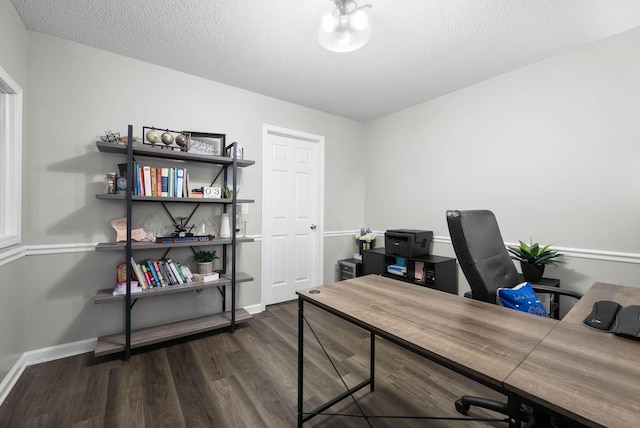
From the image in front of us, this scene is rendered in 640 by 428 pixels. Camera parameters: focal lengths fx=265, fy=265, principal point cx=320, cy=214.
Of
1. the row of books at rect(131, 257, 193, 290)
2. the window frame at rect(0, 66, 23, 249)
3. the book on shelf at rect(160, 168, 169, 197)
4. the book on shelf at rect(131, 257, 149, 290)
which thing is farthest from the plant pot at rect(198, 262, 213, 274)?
the window frame at rect(0, 66, 23, 249)

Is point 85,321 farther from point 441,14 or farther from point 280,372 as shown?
point 441,14

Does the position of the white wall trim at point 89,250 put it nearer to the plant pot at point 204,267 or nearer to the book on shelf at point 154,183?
the book on shelf at point 154,183

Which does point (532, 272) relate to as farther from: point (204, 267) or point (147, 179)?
point (147, 179)

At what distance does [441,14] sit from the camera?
191cm

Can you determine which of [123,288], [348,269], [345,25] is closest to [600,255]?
[348,269]

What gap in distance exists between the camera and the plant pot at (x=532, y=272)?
2238 millimetres

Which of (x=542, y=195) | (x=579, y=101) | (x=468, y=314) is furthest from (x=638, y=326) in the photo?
(x=579, y=101)

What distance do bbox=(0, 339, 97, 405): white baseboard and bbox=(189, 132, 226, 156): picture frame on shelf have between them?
1935mm

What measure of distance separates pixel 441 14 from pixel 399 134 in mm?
1888

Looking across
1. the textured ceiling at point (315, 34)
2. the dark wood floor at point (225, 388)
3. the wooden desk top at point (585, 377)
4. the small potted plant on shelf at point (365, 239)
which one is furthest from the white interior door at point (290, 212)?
the wooden desk top at point (585, 377)

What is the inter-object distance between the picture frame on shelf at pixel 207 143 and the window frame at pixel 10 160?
1153 mm

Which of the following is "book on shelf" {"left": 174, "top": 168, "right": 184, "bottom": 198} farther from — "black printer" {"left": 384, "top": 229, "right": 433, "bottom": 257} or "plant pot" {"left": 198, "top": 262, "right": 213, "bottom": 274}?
"black printer" {"left": 384, "top": 229, "right": 433, "bottom": 257}

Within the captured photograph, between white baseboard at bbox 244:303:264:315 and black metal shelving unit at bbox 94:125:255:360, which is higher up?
black metal shelving unit at bbox 94:125:255:360

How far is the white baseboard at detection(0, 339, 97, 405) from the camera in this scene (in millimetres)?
1800
